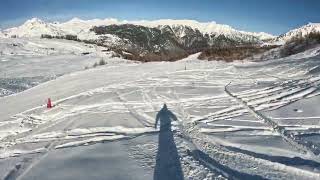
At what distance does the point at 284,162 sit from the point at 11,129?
809 cm

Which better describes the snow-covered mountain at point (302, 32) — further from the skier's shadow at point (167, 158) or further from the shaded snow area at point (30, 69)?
the skier's shadow at point (167, 158)

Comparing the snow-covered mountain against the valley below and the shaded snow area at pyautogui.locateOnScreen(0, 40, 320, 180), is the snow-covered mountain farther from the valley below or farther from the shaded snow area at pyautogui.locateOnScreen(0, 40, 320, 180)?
the shaded snow area at pyautogui.locateOnScreen(0, 40, 320, 180)

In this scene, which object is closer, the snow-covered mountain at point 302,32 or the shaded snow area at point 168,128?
the shaded snow area at point 168,128

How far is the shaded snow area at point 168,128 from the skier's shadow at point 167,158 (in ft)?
0.06

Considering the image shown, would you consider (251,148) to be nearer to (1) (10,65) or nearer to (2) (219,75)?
(2) (219,75)

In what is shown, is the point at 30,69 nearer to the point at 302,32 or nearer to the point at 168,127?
the point at 168,127

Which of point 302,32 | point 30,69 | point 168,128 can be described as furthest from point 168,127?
point 302,32

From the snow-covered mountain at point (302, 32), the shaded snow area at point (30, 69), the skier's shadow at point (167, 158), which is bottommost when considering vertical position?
the skier's shadow at point (167, 158)

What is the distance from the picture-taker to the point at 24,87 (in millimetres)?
22891

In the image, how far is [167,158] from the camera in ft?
27.5

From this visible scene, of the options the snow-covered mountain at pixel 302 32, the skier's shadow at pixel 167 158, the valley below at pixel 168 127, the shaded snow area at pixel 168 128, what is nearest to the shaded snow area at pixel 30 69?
the valley below at pixel 168 127

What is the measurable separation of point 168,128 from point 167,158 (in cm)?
286

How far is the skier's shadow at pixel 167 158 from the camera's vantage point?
737cm

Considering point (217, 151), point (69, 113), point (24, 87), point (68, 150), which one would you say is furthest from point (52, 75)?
point (217, 151)
